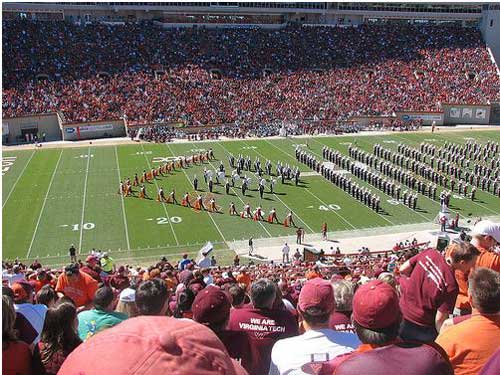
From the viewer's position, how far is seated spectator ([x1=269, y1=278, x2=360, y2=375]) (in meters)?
2.93

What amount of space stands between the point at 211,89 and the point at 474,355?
39367mm

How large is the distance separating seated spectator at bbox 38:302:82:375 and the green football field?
1259cm

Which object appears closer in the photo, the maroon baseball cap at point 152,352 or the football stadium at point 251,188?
the maroon baseball cap at point 152,352

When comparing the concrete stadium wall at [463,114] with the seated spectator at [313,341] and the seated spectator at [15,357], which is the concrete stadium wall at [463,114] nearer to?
the seated spectator at [313,341]

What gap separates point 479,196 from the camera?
21.5 metres

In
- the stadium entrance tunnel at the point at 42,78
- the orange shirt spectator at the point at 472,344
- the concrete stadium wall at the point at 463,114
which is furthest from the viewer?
the concrete stadium wall at the point at 463,114

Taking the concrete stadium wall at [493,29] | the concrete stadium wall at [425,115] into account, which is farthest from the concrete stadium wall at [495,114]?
the concrete stadium wall at [493,29]

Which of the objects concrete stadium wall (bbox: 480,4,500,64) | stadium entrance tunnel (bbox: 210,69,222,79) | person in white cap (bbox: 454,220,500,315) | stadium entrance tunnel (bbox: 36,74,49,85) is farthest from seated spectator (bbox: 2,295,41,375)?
concrete stadium wall (bbox: 480,4,500,64)

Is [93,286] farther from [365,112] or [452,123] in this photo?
[452,123]

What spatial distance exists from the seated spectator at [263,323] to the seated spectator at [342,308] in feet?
0.91

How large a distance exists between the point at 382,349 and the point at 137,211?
18.0 meters

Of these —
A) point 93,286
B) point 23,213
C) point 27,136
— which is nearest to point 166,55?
point 27,136

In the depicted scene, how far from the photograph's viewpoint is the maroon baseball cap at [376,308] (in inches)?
99.6

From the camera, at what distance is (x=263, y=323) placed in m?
3.55
